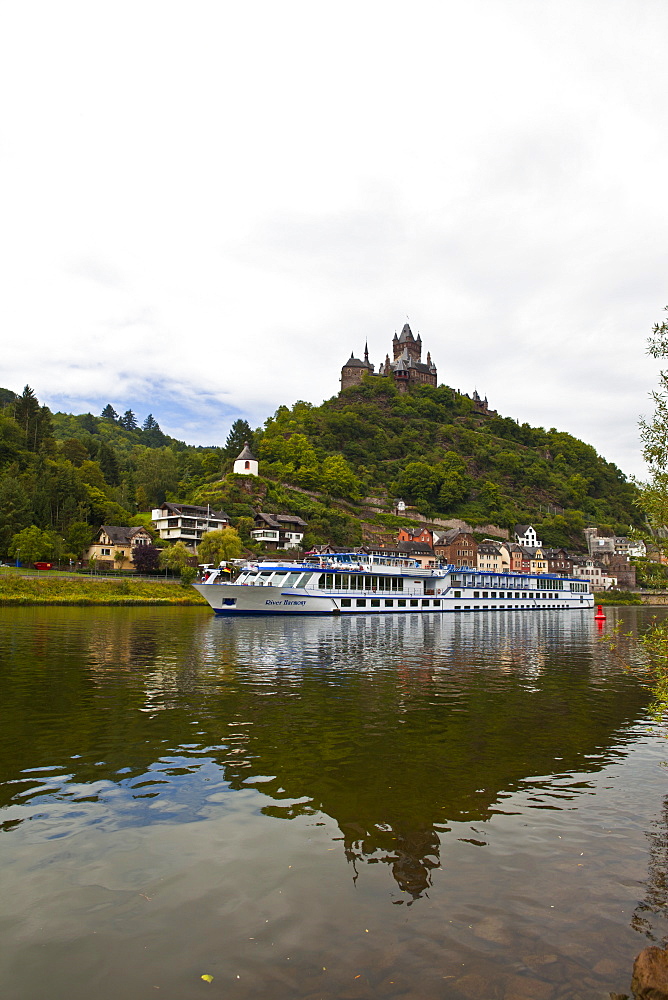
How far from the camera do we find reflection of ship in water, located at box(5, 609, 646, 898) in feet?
33.3

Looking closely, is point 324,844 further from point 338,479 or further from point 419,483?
point 419,483

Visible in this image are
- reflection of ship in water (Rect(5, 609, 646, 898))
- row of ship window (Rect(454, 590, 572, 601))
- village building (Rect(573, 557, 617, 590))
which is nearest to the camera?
reflection of ship in water (Rect(5, 609, 646, 898))

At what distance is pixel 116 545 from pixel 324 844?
94968 mm

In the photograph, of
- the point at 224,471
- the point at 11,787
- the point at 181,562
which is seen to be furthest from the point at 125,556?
the point at 11,787

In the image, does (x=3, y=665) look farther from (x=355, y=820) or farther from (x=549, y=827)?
(x=549, y=827)

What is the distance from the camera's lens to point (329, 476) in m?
139

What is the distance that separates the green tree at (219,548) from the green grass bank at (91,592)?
30.8 feet

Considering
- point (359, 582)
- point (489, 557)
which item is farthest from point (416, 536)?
point (359, 582)

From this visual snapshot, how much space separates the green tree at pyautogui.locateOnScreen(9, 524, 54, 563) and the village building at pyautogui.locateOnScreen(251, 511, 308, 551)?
36532 millimetres

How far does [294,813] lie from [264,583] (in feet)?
166

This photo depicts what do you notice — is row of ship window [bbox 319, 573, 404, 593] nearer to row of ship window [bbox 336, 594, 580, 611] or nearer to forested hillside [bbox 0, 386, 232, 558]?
row of ship window [bbox 336, 594, 580, 611]

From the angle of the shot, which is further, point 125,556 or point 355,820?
point 125,556

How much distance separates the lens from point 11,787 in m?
10.8

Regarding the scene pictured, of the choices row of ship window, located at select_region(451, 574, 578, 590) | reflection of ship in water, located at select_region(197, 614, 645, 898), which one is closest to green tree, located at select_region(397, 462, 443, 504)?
row of ship window, located at select_region(451, 574, 578, 590)
